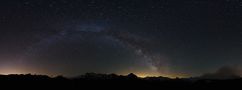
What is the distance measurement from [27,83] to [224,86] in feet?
163

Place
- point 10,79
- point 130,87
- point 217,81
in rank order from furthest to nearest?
1. point 217,81
2. point 10,79
3. point 130,87

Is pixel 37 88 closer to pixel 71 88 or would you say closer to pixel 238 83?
pixel 71 88

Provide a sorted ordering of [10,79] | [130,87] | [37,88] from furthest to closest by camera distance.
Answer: [10,79]
[130,87]
[37,88]

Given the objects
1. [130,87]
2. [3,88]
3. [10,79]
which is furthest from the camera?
[10,79]

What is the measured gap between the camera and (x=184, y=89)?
99.5 metres

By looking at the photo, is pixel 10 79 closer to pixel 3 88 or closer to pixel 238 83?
pixel 3 88

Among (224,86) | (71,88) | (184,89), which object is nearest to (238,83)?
(224,86)

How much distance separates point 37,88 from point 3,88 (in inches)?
333

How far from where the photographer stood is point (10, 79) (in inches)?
4065

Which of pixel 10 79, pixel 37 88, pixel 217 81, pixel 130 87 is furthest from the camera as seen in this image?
pixel 217 81

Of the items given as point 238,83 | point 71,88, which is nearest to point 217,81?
point 238,83

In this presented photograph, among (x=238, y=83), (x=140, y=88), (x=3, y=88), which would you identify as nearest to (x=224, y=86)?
(x=238, y=83)

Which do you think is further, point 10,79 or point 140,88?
point 10,79

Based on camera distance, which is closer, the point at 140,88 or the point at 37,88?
the point at 37,88
